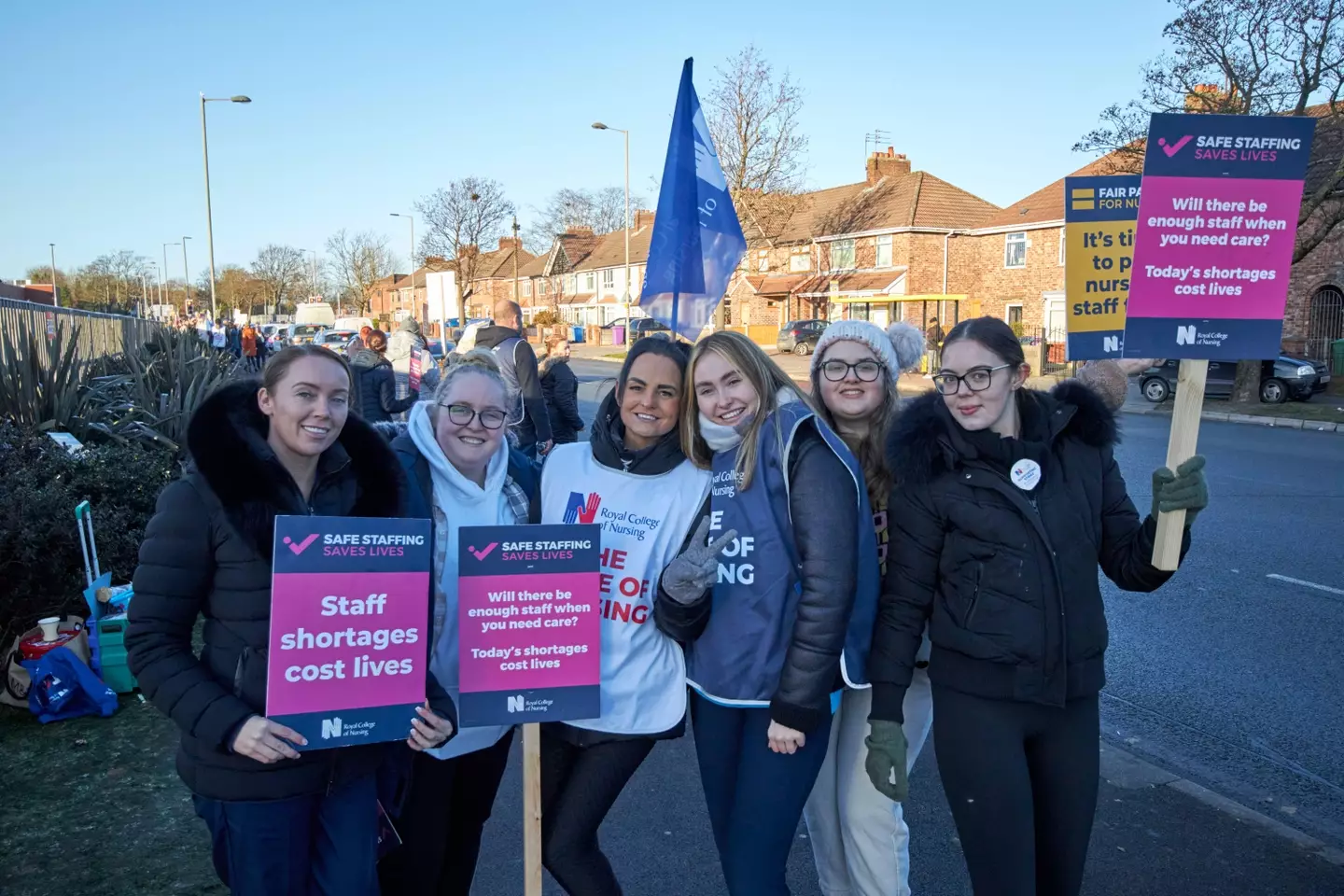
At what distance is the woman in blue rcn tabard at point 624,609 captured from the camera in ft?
8.61

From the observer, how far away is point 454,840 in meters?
2.87

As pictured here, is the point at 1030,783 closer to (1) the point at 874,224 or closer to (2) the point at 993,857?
(2) the point at 993,857

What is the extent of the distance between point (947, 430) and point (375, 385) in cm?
883

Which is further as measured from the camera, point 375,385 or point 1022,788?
point 375,385

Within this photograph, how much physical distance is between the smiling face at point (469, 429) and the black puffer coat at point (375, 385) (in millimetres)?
7718

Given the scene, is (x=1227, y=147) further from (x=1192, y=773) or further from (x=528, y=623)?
(x=1192, y=773)

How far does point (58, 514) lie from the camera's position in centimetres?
526

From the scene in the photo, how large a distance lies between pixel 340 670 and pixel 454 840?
34.7 inches

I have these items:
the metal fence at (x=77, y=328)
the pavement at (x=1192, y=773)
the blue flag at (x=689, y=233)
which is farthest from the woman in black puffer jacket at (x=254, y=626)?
the metal fence at (x=77, y=328)

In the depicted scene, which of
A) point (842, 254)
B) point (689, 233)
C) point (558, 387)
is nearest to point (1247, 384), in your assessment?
point (558, 387)

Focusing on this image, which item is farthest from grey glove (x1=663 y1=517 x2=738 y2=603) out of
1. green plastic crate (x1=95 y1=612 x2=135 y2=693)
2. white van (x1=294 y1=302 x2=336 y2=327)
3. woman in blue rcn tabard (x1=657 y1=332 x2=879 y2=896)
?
white van (x1=294 y1=302 x2=336 y2=327)

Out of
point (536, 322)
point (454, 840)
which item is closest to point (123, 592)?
point (454, 840)

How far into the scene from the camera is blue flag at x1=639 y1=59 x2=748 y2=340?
12.0 ft

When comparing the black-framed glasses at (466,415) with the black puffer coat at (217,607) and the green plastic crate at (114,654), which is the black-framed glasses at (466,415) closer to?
the black puffer coat at (217,607)
